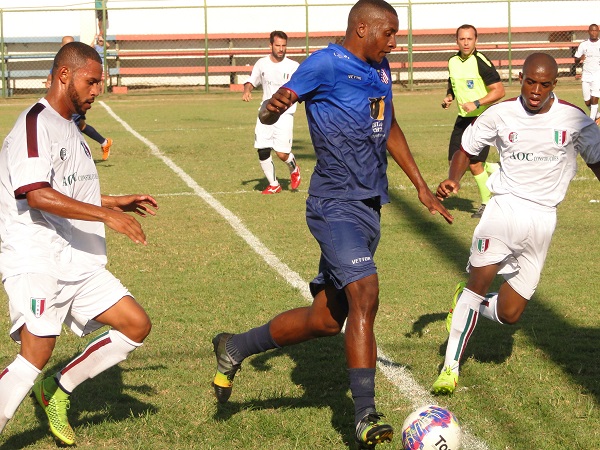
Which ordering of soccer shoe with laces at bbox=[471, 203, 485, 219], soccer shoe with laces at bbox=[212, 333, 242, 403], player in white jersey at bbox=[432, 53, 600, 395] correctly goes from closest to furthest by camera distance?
soccer shoe with laces at bbox=[212, 333, 242, 403]
player in white jersey at bbox=[432, 53, 600, 395]
soccer shoe with laces at bbox=[471, 203, 485, 219]

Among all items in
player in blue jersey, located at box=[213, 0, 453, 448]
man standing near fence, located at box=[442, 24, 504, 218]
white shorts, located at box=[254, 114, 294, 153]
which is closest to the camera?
player in blue jersey, located at box=[213, 0, 453, 448]

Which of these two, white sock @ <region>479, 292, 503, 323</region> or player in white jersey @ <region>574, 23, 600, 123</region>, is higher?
player in white jersey @ <region>574, 23, 600, 123</region>

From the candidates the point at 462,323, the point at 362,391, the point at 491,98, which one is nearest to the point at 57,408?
the point at 362,391

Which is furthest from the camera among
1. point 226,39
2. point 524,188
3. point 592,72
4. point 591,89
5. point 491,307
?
point 226,39

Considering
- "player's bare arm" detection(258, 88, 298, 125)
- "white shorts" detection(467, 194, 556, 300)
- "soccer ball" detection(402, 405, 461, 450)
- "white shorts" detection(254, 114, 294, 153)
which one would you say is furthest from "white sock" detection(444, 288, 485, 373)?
"white shorts" detection(254, 114, 294, 153)

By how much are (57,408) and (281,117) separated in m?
8.52

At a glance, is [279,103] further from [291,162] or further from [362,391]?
[291,162]

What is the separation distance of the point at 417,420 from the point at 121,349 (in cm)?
156

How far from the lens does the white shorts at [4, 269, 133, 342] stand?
4.54m

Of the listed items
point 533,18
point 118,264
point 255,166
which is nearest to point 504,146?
point 118,264

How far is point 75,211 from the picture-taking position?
14.5 feet

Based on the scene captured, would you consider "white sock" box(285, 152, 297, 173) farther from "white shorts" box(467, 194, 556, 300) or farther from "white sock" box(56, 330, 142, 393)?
"white sock" box(56, 330, 142, 393)

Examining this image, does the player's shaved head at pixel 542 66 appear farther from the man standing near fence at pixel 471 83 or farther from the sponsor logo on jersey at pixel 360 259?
the man standing near fence at pixel 471 83

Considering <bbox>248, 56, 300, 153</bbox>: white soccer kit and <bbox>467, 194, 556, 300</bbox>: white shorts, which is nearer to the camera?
<bbox>467, 194, 556, 300</bbox>: white shorts
